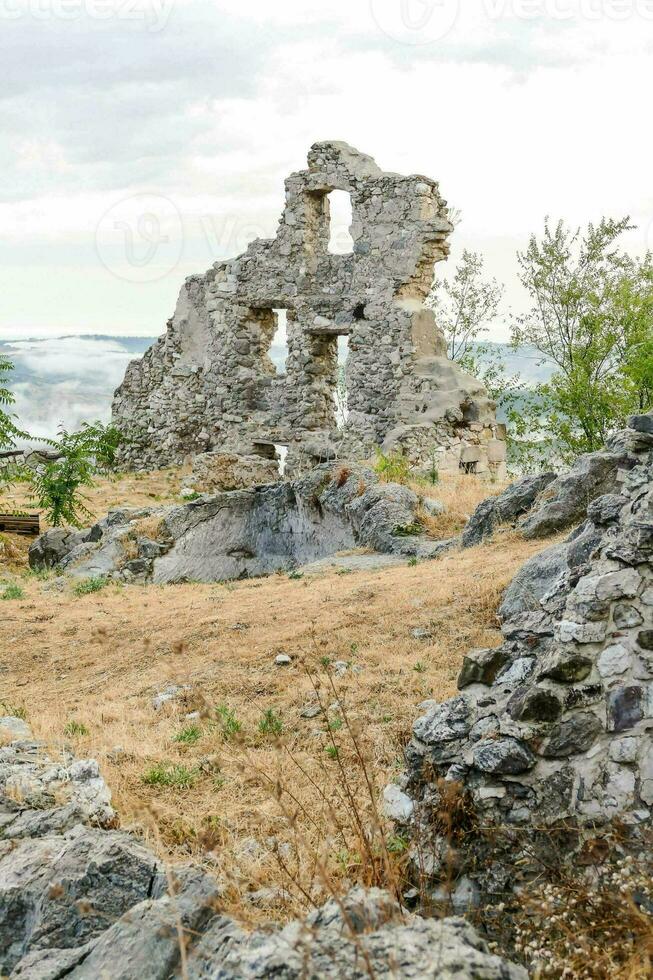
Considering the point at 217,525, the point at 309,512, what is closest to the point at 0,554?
the point at 217,525

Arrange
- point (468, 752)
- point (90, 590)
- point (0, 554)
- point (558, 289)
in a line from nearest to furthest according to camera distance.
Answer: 1. point (468, 752)
2. point (90, 590)
3. point (0, 554)
4. point (558, 289)

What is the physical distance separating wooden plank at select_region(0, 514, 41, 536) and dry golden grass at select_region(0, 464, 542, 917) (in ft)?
18.0

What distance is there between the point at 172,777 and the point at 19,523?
1272cm

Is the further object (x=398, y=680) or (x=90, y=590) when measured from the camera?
(x=90, y=590)

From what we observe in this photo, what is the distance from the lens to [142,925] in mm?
3475

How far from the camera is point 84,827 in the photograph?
15.2 ft

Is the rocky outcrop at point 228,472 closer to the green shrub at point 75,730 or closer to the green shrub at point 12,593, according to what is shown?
the green shrub at point 12,593

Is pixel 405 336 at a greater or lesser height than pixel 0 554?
greater

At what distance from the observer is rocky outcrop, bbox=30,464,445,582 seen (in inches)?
552

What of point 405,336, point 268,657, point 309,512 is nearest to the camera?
point 268,657

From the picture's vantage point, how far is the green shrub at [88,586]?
12.6 m

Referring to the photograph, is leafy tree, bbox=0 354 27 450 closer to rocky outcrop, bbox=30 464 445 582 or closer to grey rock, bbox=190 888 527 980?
rocky outcrop, bbox=30 464 445 582

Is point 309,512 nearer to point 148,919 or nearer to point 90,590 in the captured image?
point 90,590

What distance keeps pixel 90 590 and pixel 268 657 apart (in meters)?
5.45
